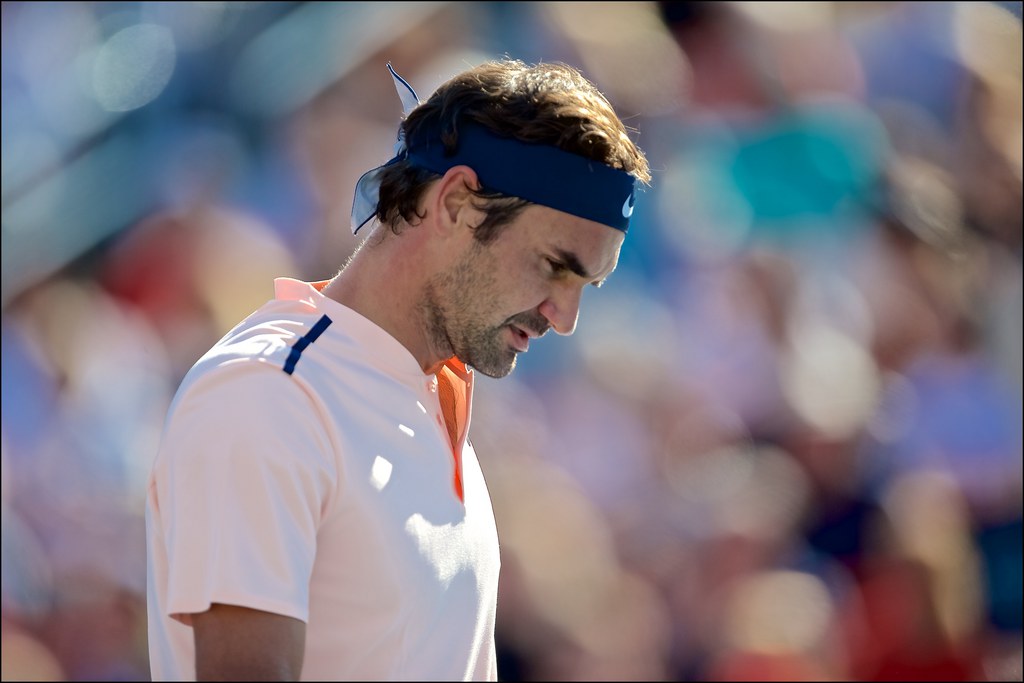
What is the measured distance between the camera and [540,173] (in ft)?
Answer: 4.47

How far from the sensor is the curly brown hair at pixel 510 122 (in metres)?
1.38

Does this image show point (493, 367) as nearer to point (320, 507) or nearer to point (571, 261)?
point (571, 261)

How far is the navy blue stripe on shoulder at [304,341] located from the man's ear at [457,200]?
20 cm

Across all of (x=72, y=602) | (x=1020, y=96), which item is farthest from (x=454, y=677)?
(x=1020, y=96)

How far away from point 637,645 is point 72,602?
1.28 metres

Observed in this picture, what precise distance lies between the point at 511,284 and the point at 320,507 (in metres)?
0.40

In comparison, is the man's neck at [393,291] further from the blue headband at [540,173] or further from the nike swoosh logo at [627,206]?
the nike swoosh logo at [627,206]

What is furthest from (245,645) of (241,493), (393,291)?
(393,291)

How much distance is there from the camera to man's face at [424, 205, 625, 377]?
1.38m

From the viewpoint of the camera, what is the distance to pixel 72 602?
254 centimetres

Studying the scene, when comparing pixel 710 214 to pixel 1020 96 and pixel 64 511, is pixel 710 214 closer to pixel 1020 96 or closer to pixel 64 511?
pixel 1020 96

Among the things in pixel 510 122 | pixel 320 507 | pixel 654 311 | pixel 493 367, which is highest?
pixel 510 122

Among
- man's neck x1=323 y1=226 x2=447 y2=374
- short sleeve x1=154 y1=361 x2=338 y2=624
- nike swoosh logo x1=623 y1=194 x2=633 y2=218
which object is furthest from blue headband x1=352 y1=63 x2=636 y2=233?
short sleeve x1=154 y1=361 x2=338 y2=624

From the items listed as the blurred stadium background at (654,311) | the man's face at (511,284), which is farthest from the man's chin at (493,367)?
the blurred stadium background at (654,311)
